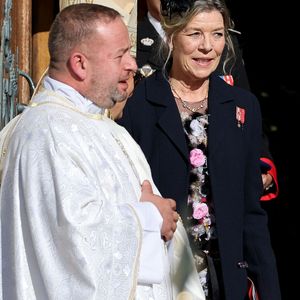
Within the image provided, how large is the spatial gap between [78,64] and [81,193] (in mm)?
528

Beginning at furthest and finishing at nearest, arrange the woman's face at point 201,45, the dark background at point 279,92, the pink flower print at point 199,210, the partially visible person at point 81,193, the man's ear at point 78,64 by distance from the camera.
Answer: the dark background at point 279,92 → the woman's face at point 201,45 → the pink flower print at point 199,210 → the man's ear at point 78,64 → the partially visible person at point 81,193

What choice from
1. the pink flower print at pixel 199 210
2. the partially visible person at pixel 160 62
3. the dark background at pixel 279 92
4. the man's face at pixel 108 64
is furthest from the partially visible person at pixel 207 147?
the dark background at pixel 279 92

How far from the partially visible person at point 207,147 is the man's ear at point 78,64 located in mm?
954

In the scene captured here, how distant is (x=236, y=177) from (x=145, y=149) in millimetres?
428

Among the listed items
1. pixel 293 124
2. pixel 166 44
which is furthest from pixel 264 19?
pixel 166 44

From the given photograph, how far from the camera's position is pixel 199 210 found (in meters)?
5.68

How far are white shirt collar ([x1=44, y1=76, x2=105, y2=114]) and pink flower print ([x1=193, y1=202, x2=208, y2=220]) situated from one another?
93 centimetres

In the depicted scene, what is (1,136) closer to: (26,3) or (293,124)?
(26,3)

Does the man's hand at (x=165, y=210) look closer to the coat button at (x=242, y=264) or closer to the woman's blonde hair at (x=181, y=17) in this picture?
the coat button at (x=242, y=264)

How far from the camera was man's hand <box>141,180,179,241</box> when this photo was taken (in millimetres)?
4875

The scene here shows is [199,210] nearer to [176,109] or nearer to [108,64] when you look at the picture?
[176,109]

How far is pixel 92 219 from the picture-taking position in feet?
Answer: 15.1

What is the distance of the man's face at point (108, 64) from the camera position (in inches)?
191

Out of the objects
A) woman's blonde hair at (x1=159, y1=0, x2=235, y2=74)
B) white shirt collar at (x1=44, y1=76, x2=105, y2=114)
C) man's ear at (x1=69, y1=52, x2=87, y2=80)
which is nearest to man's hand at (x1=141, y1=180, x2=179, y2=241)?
white shirt collar at (x1=44, y1=76, x2=105, y2=114)
